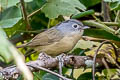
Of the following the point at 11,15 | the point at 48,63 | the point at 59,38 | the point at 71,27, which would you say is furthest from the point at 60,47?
the point at 48,63

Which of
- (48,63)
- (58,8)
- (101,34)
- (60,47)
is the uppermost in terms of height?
(58,8)

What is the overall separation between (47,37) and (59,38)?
Result: 0.38ft

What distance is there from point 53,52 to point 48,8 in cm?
47

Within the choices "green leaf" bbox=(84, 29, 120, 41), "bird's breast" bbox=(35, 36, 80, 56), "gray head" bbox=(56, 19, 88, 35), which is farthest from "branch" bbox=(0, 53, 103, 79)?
"gray head" bbox=(56, 19, 88, 35)

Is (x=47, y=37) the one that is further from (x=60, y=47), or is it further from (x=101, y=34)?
(x=101, y=34)

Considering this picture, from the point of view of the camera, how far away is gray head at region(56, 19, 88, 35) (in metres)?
2.44

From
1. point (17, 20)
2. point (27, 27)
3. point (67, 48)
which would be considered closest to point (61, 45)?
point (67, 48)

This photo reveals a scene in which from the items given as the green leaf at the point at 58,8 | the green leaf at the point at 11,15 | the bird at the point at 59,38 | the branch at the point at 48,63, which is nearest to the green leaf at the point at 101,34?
the bird at the point at 59,38

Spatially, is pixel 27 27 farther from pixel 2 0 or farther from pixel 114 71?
pixel 114 71

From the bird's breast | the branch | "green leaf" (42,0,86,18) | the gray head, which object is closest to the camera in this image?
the branch

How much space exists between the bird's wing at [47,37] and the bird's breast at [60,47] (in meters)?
0.06

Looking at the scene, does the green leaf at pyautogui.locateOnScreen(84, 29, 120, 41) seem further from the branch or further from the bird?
the branch

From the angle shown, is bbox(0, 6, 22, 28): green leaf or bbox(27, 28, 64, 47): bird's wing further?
bbox(27, 28, 64, 47): bird's wing

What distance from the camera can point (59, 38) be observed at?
2.56 meters
